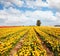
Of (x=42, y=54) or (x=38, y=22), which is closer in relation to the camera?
(x=42, y=54)

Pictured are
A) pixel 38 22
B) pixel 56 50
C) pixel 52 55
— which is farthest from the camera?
pixel 38 22

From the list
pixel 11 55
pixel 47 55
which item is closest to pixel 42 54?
pixel 47 55

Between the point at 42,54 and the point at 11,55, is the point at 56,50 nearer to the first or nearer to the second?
the point at 42,54

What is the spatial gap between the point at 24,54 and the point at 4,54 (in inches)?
87.6

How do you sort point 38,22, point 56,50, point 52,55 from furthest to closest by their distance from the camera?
point 38,22 → point 56,50 → point 52,55

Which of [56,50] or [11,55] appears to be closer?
[11,55]

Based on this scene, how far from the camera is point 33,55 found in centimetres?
1850

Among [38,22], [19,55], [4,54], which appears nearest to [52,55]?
[19,55]

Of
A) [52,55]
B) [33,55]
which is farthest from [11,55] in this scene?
[52,55]

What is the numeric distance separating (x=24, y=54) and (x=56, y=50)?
4.47m

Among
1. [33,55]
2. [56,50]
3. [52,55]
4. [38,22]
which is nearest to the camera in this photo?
[33,55]

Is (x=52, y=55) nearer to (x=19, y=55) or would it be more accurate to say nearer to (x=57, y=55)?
(x=57, y=55)

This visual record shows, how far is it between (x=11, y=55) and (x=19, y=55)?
4.88 feet

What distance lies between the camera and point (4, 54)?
19.5 metres
